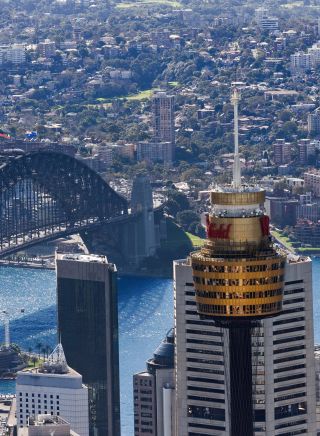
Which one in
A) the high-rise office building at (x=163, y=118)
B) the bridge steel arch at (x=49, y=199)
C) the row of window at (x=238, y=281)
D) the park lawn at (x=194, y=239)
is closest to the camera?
the row of window at (x=238, y=281)

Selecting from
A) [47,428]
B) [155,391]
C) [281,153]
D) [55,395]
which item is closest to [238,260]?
[47,428]

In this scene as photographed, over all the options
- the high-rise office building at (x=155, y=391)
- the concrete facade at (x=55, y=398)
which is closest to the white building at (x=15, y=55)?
the concrete facade at (x=55, y=398)

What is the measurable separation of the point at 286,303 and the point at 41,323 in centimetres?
4778

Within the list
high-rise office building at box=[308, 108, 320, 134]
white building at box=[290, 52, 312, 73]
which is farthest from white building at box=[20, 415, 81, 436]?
white building at box=[290, 52, 312, 73]

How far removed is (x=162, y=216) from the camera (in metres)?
134

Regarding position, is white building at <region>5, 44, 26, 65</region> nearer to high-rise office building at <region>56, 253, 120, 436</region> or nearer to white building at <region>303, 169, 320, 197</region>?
white building at <region>303, 169, 320, 197</region>

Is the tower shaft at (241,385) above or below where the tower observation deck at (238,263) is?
below

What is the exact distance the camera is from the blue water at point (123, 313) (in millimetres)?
92625

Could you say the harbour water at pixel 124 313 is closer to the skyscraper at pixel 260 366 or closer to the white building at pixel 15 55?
the skyscraper at pixel 260 366

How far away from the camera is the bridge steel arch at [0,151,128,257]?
122812mm

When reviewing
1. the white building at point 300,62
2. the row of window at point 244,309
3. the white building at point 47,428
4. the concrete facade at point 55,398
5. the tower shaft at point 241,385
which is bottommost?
the white building at point 300,62

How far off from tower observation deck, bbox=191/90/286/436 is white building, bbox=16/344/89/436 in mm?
25075

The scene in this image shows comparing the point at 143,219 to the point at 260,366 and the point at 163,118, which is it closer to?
the point at 163,118

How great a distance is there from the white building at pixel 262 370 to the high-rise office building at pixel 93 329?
1784cm
